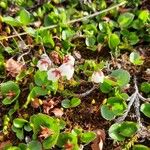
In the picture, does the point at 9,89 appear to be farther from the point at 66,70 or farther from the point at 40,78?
the point at 66,70

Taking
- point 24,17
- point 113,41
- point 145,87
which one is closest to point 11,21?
point 24,17

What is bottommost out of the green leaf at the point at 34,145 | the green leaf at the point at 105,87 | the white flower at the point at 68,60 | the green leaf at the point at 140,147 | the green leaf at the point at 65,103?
the green leaf at the point at 140,147

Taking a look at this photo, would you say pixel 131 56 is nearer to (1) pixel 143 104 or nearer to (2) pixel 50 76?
(1) pixel 143 104

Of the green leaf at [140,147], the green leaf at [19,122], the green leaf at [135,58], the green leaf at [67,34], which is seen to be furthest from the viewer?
the green leaf at [67,34]

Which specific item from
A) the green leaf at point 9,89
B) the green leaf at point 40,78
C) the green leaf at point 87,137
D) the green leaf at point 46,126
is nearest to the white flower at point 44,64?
the green leaf at point 40,78

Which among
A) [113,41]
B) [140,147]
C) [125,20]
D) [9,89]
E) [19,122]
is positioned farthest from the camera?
[125,20]

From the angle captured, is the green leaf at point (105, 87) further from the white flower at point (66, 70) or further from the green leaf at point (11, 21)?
the green leaf at point (11, 21)

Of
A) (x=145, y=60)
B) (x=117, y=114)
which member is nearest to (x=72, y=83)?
(x=117, y=114)
